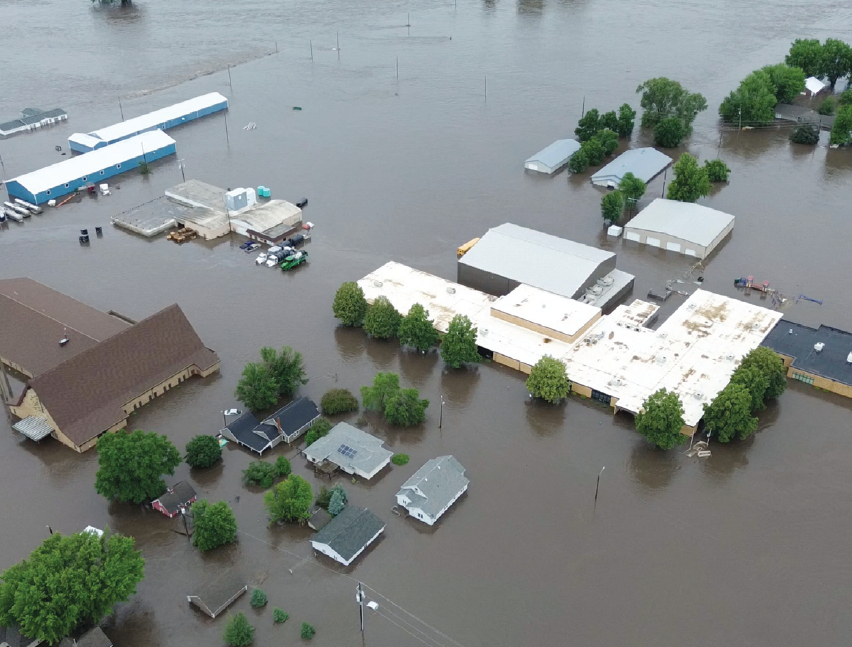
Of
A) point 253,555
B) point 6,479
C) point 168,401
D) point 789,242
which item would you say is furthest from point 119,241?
point 789,242

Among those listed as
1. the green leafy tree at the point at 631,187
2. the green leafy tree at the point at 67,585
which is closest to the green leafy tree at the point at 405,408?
the green leafy tree at the point at 67,585

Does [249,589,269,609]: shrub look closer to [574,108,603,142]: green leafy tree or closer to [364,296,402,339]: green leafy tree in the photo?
[364,296,402,339]: green leafy tree

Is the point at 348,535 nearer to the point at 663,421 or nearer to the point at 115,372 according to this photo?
the point at 663,421

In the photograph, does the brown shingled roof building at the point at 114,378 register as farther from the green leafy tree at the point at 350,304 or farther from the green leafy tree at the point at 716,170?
the green leafy tree at the point at 716,170

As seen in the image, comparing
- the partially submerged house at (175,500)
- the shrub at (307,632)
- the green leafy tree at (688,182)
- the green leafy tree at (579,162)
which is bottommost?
the shrub at (307,632)

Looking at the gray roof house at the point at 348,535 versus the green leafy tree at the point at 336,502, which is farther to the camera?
the green leafy tree at the point at 336,502

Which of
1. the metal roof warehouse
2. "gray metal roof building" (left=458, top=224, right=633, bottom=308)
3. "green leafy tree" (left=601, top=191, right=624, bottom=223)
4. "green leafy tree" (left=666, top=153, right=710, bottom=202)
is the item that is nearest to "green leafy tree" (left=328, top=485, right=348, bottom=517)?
"gray metal roof building" (left=458, top=224, right=633, bottom=308)
